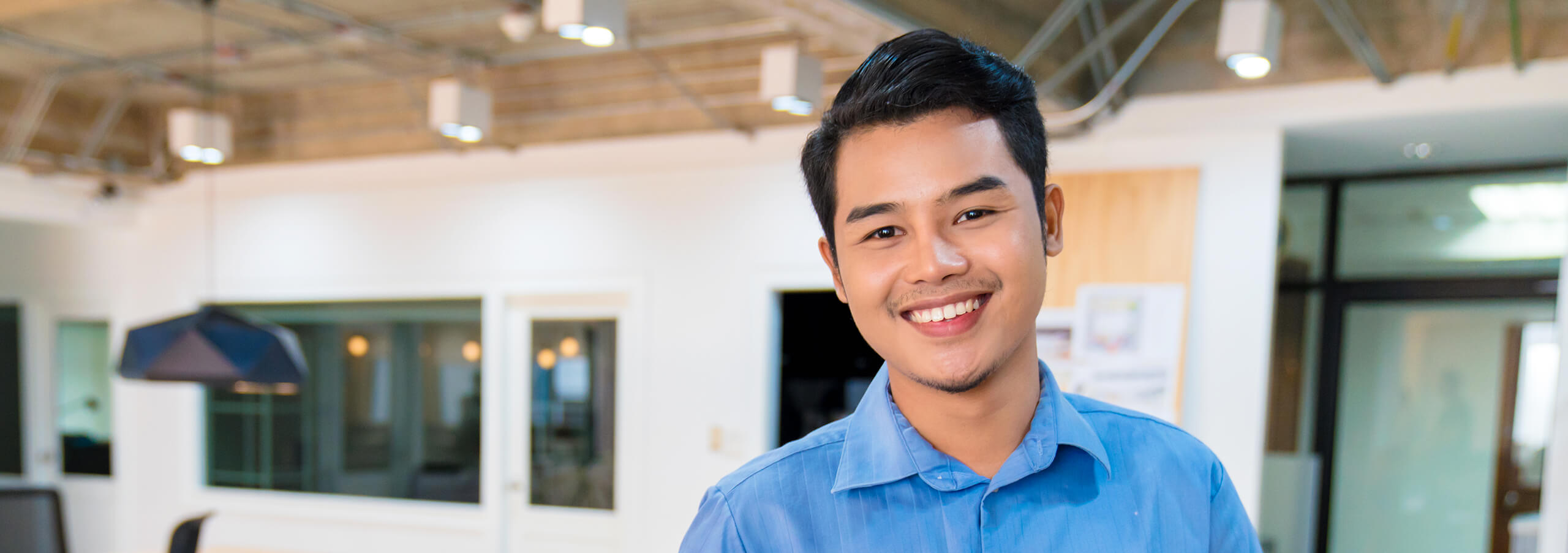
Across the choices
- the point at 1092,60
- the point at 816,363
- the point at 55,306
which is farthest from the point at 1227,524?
the point at 55,306

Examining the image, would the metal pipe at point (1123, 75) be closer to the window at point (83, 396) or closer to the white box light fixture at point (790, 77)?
the white box light fixture at point (790, 77)

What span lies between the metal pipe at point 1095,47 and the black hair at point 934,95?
354cm

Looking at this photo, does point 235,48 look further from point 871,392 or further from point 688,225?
point 871,392

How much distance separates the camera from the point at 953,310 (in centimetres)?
104

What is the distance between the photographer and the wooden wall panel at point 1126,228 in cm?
484

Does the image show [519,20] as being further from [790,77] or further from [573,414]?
[573,414]

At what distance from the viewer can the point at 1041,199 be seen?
44.2 inches

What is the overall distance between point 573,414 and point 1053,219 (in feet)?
18.1

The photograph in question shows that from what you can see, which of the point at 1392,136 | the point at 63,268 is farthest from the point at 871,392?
the point at 63,268

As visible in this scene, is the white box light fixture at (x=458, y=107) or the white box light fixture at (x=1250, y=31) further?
the white box light fixture at (x=458, y=107)

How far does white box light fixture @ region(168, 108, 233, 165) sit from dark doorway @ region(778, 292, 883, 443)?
300cm

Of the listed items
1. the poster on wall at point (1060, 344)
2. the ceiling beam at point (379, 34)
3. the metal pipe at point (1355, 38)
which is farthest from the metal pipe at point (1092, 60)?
the ceiling beam at point (379, 34)

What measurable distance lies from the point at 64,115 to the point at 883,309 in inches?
314

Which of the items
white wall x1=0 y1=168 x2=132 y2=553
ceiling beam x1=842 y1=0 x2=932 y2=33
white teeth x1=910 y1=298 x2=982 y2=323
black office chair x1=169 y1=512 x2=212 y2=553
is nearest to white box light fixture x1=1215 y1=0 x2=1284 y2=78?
ceiling beam x1=842 y1=0 x2=932 y2=33
